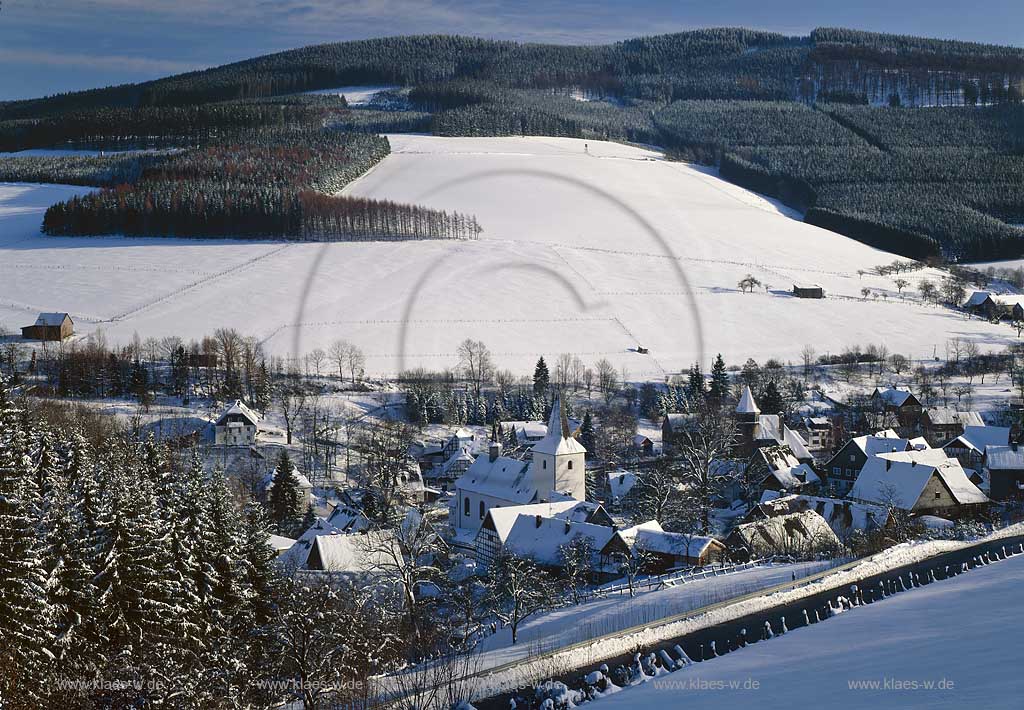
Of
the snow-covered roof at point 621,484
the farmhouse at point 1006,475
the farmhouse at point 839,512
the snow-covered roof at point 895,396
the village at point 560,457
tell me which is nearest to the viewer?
the village at point 560,457

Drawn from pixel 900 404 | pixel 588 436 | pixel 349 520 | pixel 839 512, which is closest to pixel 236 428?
pixel 349 520

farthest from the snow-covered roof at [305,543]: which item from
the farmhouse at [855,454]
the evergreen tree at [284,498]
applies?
the farmhouse at [855,454]

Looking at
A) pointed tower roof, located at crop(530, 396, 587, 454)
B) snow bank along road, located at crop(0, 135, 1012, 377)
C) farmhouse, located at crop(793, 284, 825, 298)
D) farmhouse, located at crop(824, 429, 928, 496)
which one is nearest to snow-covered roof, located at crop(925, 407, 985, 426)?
farmhouse, located at crop(824, 429, 928, 496)

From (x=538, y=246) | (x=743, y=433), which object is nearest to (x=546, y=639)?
(x=743, y=433)

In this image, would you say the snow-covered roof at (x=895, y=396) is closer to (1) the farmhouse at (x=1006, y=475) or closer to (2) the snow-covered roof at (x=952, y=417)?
(2) the snow-covered roof at (x=952, y=417)

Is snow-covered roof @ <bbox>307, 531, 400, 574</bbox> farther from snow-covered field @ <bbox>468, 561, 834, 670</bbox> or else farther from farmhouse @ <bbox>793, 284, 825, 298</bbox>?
farmhouse @ <bbox>793, 284, 825, 298</bbox>
